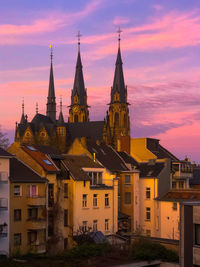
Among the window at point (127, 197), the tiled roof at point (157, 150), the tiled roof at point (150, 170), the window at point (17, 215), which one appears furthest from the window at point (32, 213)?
the tiled roof at point (157, 150)

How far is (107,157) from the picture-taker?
7625 centimetres

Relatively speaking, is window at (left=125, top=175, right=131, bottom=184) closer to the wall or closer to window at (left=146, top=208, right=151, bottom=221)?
window at (left=146, top=208, right=151, bottom=221)

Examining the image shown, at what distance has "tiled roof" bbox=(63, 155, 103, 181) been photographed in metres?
62.9

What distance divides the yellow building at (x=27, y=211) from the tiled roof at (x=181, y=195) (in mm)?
22281

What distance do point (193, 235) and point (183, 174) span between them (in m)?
40.6

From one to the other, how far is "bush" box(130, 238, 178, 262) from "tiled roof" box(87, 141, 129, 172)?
23.5 meters

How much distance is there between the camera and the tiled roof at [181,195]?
229 feet

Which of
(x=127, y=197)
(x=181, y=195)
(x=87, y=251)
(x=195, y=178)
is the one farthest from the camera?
(x=195, y=178)

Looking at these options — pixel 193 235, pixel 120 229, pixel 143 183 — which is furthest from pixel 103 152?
pixel 193 235

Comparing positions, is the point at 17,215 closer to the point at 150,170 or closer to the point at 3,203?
the point at 3,203

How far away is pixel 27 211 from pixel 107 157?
23.0 metres

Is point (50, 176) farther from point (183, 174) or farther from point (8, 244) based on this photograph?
point (183, 174)

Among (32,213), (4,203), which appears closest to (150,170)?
(32,213)

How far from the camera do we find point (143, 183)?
75688mm
